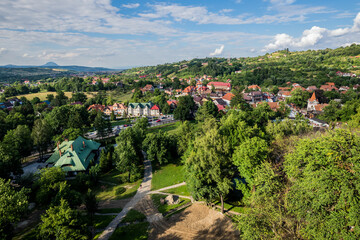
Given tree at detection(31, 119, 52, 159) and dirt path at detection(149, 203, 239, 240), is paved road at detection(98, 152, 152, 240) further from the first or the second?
tree at detection(31, 119, 52, 159)

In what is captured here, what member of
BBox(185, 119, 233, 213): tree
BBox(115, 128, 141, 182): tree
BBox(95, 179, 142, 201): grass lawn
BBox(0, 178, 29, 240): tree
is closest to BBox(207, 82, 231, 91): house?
BBox(115, 128, 141, 182): tree

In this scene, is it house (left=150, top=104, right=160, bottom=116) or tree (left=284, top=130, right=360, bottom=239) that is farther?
house (left=150, top=104, right=160, bottom=116)

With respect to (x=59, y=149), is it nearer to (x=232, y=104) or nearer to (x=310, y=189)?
(x=310, y=189)

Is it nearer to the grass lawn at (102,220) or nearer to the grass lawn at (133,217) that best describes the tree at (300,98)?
the grass lawn at (133,217)

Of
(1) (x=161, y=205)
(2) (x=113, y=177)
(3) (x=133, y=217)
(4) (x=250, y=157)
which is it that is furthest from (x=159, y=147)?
(4) (x=250, y=157)

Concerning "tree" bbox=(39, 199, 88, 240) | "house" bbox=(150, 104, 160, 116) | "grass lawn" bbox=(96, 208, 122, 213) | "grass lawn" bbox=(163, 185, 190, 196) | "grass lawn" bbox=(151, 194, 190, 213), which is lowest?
"grass lawn" bbox=(96, 208, 122, 213)

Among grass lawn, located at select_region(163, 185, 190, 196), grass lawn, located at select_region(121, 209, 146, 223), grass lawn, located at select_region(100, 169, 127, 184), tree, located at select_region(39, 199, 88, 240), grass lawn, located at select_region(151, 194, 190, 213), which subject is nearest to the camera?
tree, located at select_region(39, 199, 88, 240)

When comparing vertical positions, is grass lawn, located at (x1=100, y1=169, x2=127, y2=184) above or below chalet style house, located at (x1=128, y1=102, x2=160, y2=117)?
below
